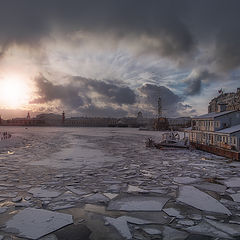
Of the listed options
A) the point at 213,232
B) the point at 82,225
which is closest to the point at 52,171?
the point at 82,225

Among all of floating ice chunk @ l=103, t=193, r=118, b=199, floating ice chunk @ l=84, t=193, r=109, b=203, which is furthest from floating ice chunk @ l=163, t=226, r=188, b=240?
floating ice chunk @ l=103, t=193, r=118, b=199

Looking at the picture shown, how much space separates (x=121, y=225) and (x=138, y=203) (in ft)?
6.50

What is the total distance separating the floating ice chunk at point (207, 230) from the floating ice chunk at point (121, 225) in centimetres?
164

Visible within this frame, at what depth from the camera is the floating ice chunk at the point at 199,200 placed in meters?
7.41

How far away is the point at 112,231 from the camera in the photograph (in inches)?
224

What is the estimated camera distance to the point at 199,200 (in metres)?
8.38

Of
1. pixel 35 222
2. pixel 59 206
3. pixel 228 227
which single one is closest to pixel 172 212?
pixel 228 227

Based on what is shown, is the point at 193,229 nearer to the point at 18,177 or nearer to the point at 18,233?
the point at 18,233

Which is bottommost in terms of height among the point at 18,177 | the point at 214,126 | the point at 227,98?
the point at 18,177

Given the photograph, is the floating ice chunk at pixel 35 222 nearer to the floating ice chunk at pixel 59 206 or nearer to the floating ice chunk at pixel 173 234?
the floating ice chunk at pixel 59 206

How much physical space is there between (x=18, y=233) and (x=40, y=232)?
1.78 ft

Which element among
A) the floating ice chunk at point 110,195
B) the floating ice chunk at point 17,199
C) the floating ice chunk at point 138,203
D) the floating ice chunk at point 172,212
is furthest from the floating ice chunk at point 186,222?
the floating ice chunk at point 17,199

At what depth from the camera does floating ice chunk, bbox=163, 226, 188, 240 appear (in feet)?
17.8

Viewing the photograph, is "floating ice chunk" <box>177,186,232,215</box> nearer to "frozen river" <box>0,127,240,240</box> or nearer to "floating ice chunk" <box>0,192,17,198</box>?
"frozen river" <box>0,127,240,240</box>
